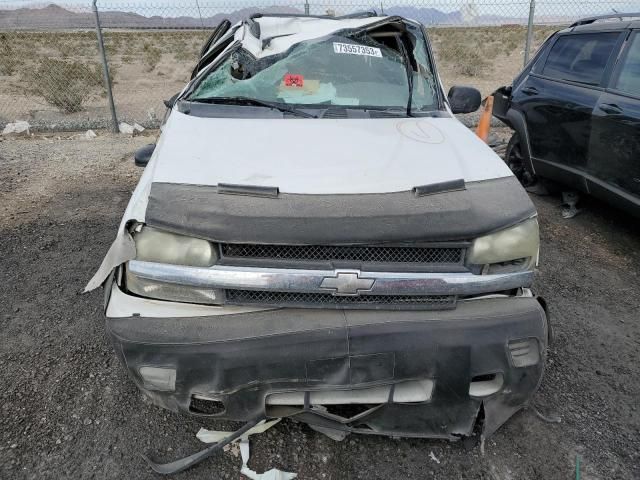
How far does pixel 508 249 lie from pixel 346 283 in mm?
741

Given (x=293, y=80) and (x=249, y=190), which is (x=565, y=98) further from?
(x=249, y=190)

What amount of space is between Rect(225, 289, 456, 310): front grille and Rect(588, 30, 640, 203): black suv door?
9.86ft

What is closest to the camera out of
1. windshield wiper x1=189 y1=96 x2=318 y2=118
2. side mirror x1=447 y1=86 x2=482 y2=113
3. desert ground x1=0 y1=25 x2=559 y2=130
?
windshield wiper x1=189 y1=96 x2=318 y2=118

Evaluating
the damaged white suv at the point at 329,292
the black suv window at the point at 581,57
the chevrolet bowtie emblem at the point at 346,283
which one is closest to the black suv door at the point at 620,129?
the black suv window at the point at 581,57

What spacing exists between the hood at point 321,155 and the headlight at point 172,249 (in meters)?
0.28

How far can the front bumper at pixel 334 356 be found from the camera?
202 cm

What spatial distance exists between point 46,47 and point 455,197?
28.1 meters

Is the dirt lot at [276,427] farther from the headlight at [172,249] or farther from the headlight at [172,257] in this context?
the headlight at [172,249]

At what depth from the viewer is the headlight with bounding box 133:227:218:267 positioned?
6.73 ft

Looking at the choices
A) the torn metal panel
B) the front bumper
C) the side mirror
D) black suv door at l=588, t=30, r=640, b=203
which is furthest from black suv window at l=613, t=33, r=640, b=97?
the front bumper

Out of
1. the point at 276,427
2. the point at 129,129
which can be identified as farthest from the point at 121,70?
the point at 276,427

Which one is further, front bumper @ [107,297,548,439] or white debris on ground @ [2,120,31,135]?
white debris on ground @ [2,120,31,135]

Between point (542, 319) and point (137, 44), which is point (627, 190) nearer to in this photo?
point (542, 319)

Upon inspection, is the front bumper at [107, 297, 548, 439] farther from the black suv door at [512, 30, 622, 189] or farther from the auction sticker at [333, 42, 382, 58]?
the black suv door at [512, 30, 622, 189]
